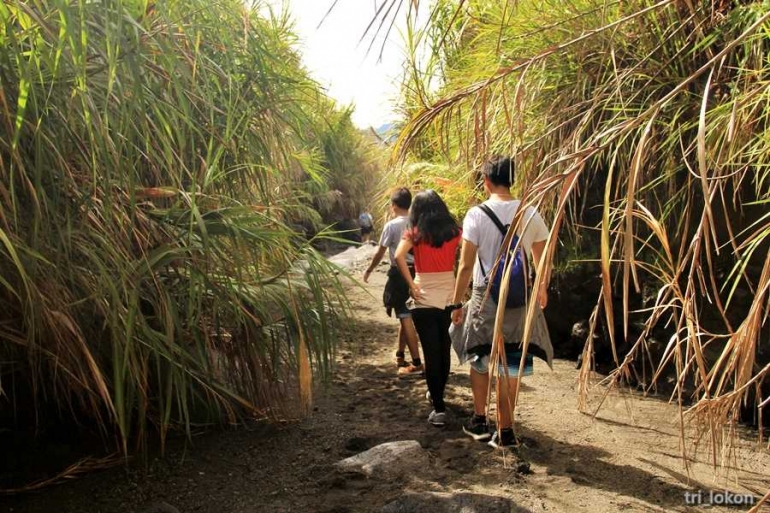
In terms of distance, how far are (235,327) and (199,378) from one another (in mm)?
386

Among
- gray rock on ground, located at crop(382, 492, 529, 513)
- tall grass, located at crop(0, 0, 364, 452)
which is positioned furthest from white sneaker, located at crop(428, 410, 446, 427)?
gray rock on ground, located at crop(382, 492, 529, 513)

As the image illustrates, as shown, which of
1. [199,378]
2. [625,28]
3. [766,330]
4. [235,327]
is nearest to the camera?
[199,378]

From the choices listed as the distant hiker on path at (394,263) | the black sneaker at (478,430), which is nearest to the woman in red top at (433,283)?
the black sneaker at (478,430)

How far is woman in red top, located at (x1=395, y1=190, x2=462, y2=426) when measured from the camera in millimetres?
4031

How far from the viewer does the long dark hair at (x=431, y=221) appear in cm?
407

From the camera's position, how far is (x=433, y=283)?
13.3 feet

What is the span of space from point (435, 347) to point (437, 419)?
1.40ft

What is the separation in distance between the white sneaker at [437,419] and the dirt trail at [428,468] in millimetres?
37

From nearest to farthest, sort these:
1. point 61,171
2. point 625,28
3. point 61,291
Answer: point 61,171, point 61,291, point 625,28

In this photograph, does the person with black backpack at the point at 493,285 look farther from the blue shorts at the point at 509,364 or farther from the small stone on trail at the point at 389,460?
the small stone on trail at the point at 389,460

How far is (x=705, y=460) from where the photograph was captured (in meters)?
3.30

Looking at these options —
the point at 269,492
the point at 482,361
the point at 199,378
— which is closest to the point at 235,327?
the point at 199,378

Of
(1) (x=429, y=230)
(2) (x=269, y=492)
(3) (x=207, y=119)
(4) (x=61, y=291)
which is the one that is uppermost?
(3) (x=207, y=119)

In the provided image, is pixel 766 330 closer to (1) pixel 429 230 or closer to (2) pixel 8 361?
(1) pixel 429 230
